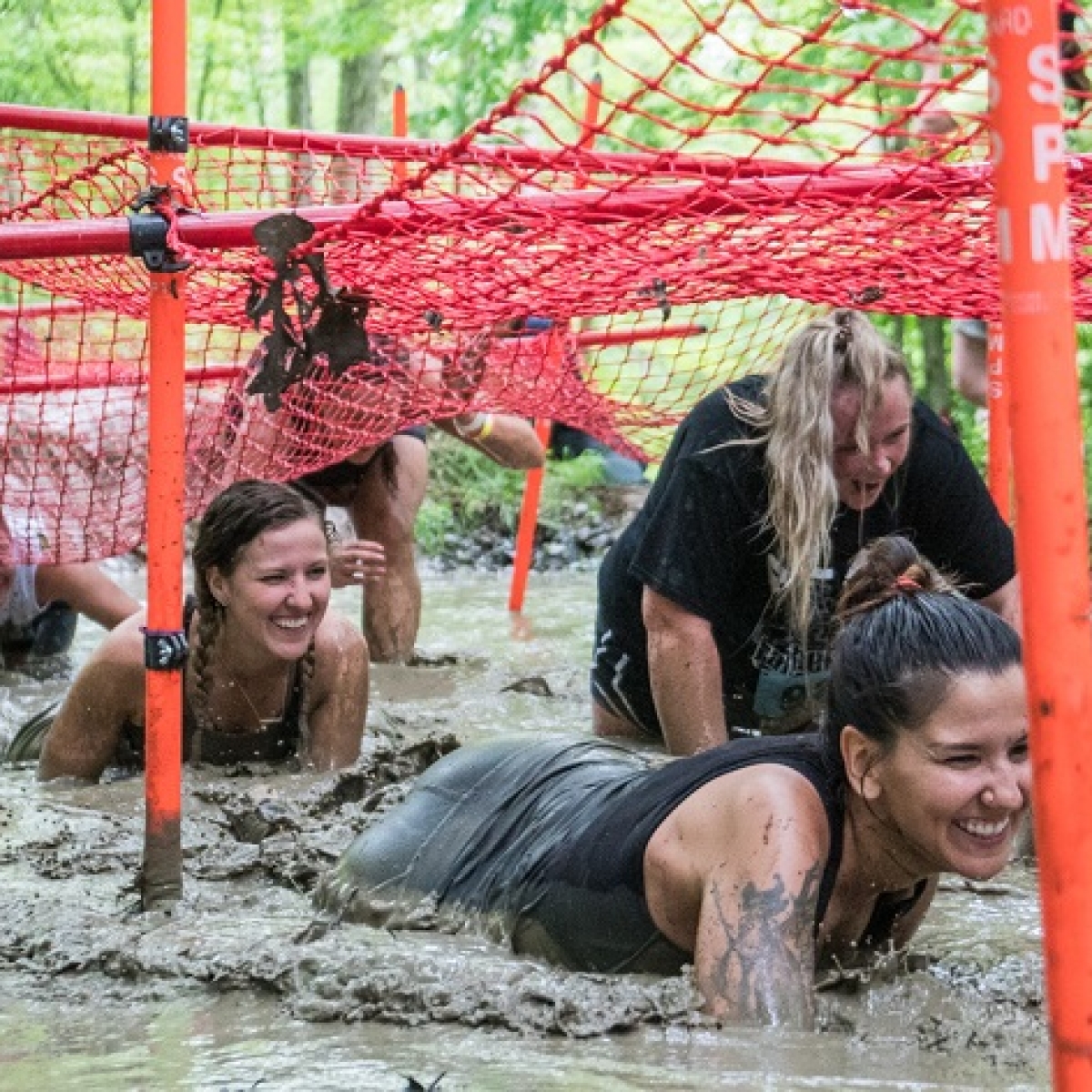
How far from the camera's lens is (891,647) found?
130 inches

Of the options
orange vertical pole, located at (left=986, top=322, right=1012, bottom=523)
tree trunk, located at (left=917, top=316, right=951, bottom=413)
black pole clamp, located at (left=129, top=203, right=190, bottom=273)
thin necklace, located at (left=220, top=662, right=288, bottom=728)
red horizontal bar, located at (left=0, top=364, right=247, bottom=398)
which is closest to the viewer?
black pole clamp, located at (left=129, top=203, right=190, bottom=273)

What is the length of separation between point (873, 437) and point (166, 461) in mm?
1631

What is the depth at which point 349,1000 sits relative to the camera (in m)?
3.49

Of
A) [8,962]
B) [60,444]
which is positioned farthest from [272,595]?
[8,962]

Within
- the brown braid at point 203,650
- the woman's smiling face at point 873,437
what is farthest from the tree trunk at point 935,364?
the woman's smiling face at point 873,437

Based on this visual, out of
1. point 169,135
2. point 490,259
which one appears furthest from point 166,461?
point 490,259

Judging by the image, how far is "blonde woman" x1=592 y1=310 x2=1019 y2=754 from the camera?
4629mm

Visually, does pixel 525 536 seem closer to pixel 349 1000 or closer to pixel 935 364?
pixel 935 364

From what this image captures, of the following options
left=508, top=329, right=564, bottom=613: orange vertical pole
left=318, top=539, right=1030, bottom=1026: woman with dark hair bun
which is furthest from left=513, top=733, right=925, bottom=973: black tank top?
left=508, top=329, right=564, bottom=613: orange vertical pole

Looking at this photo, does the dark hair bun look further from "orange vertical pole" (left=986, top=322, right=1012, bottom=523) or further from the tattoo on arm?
"orange vertical pole" (left=986, top=322, right=1012, bottom=523)

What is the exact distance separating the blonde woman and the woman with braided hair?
35.8 inches

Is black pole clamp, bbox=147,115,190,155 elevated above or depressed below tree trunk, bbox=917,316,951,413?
below

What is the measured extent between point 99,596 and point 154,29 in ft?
13.1

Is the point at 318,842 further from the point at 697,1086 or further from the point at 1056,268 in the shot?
the point at 1056,268
